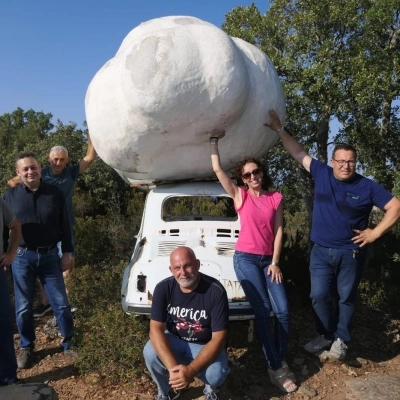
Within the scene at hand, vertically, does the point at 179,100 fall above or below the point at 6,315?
above

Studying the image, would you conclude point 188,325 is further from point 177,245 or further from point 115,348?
point 177,245

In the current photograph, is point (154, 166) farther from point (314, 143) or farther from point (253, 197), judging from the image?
point (314, 143)

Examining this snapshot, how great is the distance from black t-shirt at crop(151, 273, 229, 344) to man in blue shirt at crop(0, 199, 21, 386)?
1355mm

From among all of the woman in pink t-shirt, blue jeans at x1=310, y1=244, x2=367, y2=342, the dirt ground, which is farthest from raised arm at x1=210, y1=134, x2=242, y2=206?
the dirt ground

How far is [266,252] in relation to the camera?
4.19 m

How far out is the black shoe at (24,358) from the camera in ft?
14.7

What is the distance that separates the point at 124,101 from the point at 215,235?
169 cm

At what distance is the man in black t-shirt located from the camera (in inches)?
136

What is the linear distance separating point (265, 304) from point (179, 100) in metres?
1.98

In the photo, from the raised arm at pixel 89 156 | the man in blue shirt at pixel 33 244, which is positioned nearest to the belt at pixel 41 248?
the man in blue shirt at pixel 33 244

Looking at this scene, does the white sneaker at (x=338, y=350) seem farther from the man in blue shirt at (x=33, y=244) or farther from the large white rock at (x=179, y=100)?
the man in blue shirt at (x=33, y=244)

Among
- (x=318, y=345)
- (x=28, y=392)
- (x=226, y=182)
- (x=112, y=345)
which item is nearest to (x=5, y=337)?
(x=28, y=392)

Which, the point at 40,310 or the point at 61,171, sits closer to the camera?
the point at 61,171

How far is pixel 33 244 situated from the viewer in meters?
4.36
